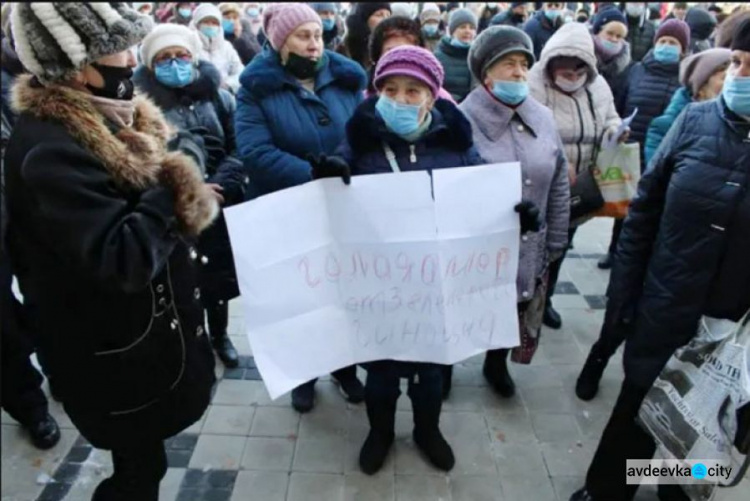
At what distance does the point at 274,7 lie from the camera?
297 cm

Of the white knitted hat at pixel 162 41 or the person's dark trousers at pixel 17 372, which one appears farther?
the white knitted hat at pixel 162 41

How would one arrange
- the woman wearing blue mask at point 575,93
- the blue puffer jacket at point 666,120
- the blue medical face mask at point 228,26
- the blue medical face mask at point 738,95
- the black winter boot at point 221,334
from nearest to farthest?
the blue medical face mask at point 738,95
the woman wearing blue mask at point 575,93
the black winter boot at point 221,334
the blue puffer jacket at point 666,120
the blue medical face mask at point 228,26

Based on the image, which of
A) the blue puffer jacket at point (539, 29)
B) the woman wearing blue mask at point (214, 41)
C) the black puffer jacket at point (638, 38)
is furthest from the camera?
the black puffer jacket at point (638, 38)

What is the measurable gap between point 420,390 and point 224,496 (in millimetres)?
1030

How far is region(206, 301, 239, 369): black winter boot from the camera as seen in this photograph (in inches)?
140

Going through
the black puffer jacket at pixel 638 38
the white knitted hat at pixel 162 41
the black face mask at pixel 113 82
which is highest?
the black face mask at pixel 113 82

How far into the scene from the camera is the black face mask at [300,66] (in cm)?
277

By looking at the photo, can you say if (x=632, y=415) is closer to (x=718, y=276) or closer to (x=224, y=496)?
(x=718, y=276)

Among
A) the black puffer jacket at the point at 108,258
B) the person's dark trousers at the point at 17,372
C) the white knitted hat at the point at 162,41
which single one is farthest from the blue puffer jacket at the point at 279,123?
the person's dark trousers at the point at 17,372

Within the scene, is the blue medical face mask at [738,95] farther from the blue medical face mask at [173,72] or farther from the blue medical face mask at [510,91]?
the blue medical face mask at [173,72]

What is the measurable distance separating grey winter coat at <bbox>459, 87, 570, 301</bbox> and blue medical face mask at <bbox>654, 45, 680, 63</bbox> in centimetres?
220

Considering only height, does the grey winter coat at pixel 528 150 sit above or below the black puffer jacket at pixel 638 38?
above

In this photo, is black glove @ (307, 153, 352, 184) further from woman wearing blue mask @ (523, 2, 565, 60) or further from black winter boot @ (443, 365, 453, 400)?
woman wearing blue mask @ (523, 2, 565, 60)

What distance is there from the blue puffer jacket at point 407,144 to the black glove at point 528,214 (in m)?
0.30
